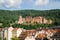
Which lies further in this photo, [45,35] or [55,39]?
[45,35]

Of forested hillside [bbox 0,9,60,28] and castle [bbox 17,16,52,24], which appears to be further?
castle [bbox 17,16,52,24]

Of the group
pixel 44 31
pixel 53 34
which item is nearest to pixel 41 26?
pixel 44 31

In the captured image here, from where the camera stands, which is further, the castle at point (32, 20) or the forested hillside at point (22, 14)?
the castle at point (32, 20)

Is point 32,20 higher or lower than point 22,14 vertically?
lower

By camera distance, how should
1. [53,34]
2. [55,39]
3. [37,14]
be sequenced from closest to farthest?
[55,39] → [53,34] → [37,14]

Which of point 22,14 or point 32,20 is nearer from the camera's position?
point 22,14

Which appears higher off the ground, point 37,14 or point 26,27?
point 37,14

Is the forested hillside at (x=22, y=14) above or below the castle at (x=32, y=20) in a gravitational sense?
above

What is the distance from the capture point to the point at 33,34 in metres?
6.89

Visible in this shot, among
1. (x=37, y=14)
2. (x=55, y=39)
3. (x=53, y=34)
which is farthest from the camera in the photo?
(x=37, y=14)

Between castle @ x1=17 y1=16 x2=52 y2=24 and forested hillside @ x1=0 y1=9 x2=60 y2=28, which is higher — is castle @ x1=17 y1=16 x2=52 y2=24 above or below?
below

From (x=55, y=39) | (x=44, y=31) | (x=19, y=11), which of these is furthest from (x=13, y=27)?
(x=55, y=39)

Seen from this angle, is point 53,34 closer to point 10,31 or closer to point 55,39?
point 55,39

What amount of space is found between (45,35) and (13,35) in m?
1.03
